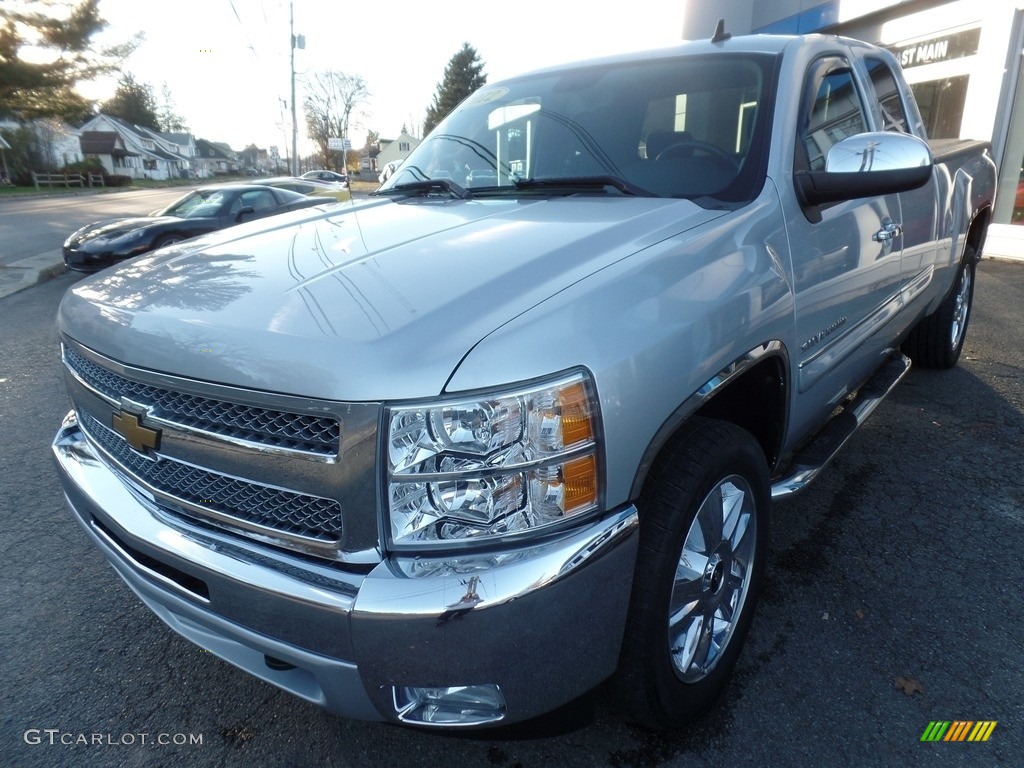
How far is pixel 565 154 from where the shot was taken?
275 cm

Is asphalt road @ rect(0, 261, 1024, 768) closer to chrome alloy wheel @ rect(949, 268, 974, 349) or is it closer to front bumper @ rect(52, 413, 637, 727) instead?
front bumper @ rect(52, 413, 637, 727)

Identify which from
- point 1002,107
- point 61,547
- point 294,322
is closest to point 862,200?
point 294,322

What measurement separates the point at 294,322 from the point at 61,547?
2.16 metres

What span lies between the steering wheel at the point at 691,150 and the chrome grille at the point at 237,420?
5.50 ft

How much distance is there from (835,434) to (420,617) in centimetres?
203

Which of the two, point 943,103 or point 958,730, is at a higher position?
point 943,103

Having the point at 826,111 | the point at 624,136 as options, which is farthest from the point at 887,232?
the point at 624,136

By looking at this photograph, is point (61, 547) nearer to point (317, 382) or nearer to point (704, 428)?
point (317, 382)

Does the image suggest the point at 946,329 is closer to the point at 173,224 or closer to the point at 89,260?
the point at 173,224

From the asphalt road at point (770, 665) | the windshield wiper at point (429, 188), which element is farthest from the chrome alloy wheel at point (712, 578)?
the windshield wiper at point (429, 188)

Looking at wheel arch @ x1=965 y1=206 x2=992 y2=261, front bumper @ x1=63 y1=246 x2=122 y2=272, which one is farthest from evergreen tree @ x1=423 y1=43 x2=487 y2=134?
wheel arch @ x1=965 y1=206 x2=992 y2=261

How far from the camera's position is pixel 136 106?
295ft

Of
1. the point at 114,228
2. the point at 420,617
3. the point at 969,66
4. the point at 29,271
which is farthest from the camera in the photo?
the point at 969,66

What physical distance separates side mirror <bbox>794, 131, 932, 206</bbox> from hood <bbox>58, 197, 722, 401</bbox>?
422 millimetres
